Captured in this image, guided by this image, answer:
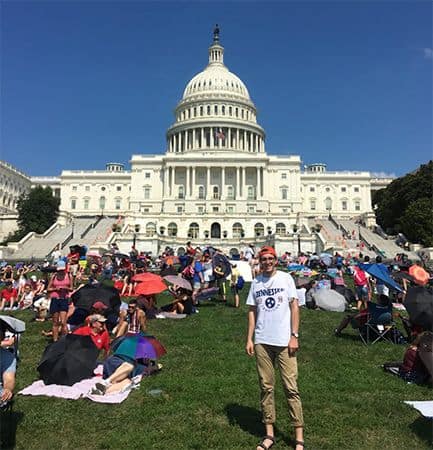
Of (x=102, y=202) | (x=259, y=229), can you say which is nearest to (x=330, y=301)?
(x=259, y=229)

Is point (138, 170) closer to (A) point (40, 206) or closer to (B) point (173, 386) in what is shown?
(A) point (40, 206)

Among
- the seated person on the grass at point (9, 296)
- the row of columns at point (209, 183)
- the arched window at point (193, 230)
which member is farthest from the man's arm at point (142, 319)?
the row of columns at point (209, 183)

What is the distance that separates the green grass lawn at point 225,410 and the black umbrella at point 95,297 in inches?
66.7

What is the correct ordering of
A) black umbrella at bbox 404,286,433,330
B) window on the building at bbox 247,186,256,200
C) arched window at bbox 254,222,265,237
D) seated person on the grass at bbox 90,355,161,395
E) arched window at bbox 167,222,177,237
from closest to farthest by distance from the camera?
Result: seated person on the grass at bbox 90,355,161,395, black umbrella at bbox 404,286,433,330, arched window at bbox 254,222,265,237, arched window at bbox 167,222,177,237, window on the building at bbox 247,186,256,200

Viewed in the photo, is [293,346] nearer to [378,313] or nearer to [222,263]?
[378,313]

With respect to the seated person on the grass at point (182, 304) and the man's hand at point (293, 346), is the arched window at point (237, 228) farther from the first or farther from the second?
the man's hand at point (293, 346)

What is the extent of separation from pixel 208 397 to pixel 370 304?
5.77 meters

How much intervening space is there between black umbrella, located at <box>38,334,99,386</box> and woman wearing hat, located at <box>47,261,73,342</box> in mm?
2419

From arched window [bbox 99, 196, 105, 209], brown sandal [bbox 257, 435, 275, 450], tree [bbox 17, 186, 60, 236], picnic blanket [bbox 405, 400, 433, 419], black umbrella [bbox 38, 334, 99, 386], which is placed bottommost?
brown sandal [bbox 257, 435, 275, 450]

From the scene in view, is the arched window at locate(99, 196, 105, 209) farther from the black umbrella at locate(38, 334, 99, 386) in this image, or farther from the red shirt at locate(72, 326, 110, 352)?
the black umbrella at locate(38, 334, 99, 386)

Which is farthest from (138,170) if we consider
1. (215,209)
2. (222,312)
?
(222,312)

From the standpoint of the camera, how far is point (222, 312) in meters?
15.2

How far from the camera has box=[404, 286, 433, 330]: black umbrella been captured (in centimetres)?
816

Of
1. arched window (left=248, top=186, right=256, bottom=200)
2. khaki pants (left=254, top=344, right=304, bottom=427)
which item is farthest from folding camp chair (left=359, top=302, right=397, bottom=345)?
arched window (left=248, top=186, right=256, bottom=200)
